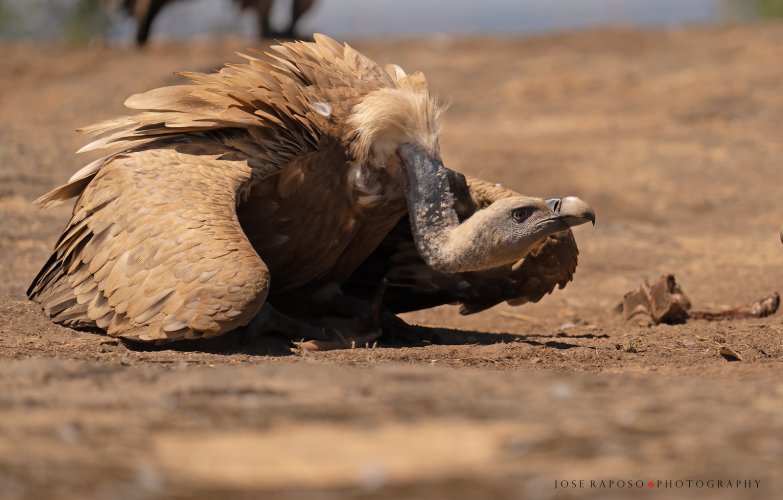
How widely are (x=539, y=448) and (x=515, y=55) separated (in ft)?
53.9

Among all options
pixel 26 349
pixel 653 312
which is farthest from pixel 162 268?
pixel 653 312

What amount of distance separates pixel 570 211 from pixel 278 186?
133cm

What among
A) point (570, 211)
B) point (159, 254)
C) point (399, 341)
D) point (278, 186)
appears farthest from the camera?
point (399, 341)

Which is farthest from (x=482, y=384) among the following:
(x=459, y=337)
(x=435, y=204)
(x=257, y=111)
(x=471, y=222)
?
(x=459, y=337)

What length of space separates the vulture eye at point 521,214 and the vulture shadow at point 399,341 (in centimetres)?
58

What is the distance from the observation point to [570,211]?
582 centimetres

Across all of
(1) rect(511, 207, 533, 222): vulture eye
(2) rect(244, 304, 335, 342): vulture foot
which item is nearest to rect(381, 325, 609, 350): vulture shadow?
Result: (2) rect(244, 304, 335, 342): vulture foot

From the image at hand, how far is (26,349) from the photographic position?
5.38 metres

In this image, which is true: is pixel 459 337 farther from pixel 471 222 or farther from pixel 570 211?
pixel 570 211

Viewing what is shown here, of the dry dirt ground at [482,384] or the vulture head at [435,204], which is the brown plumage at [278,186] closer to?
the vulture head at [435,204]

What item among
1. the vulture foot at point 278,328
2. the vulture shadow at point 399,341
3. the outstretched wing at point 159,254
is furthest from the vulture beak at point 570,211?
the outstretched wing at point 159,254

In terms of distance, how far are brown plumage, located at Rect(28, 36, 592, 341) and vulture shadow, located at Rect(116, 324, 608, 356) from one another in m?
0.33

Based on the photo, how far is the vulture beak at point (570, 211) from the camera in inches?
228

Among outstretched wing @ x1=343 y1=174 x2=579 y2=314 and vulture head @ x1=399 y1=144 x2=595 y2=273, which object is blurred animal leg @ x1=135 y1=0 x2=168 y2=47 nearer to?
outstretched wing @ x1=343 y1=174 x2=579 y2=314
